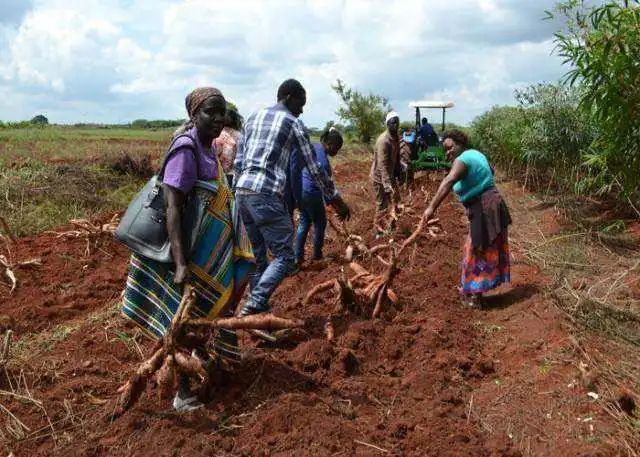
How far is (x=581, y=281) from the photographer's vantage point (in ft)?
17.7

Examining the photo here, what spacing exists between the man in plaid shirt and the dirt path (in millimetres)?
495

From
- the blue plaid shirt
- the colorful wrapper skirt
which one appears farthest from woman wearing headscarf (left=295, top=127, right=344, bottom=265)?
the colorful wrapper skirt

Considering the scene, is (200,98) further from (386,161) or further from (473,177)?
(386,161)

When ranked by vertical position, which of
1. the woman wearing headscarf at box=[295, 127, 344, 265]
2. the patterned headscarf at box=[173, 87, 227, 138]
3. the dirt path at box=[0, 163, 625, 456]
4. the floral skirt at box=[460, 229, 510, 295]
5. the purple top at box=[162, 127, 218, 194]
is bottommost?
the dirt path at box=[0, 163, 625, 456]

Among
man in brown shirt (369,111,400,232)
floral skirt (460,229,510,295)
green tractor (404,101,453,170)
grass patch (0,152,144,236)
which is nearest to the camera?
floral skirt (460,229,510,295)

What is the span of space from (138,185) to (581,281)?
937 cm

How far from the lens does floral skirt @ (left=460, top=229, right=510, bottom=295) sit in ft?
16.3

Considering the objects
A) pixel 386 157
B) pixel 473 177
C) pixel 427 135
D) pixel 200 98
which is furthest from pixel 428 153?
pixel 200 98

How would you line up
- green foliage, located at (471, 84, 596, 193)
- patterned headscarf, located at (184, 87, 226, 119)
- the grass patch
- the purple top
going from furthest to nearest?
green foliage, located at (471, 84, 596, 193), the grass patch, patterned headscarf, located at (184, 87, 226, 119), the purple top

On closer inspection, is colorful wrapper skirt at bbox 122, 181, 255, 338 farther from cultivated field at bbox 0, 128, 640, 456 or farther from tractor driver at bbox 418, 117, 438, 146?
tractor driver at bbox 418, 117, 438, 146

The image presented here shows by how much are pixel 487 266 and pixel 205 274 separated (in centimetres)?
277

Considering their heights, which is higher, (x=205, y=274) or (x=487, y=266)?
(x=205, y=274)

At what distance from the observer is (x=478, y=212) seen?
4922 mm

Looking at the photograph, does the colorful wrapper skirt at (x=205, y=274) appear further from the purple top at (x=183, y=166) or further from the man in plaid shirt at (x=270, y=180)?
the man in plaid shirt at (x=270, y=180)
